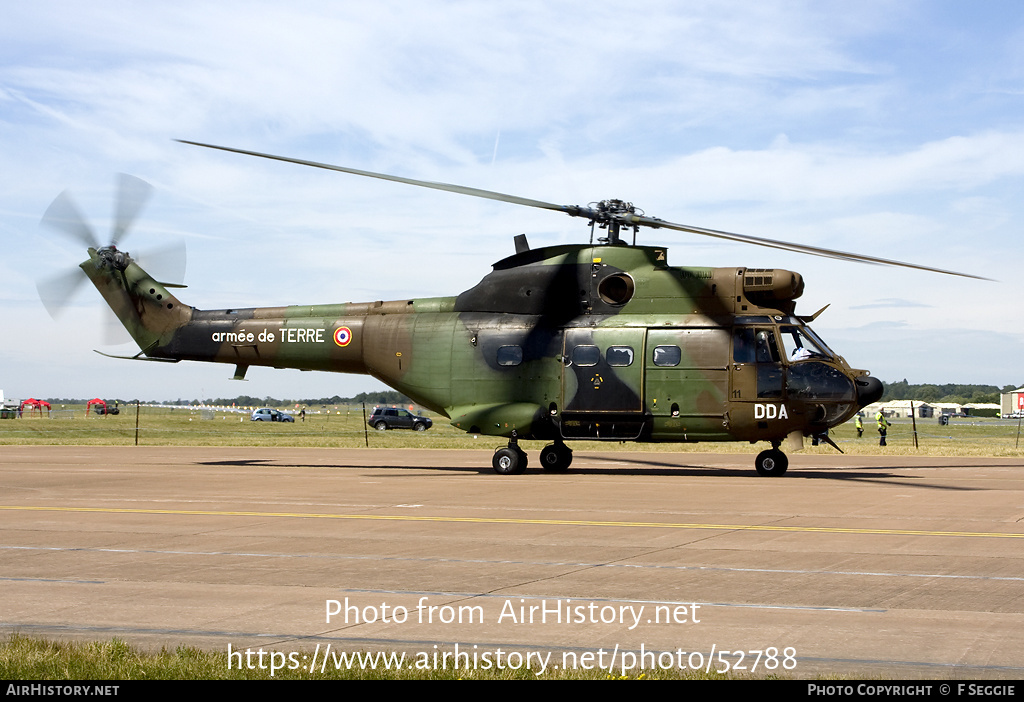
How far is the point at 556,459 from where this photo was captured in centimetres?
2425

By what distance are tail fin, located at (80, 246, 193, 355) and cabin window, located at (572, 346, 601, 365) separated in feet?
37.4

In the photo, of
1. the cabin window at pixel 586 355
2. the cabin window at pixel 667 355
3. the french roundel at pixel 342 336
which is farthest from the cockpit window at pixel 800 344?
the french roundel at pixel 342 336

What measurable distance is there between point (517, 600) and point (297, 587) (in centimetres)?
213

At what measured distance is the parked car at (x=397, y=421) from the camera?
68.3m

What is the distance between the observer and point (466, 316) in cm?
2398

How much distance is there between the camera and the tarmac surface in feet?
22.2

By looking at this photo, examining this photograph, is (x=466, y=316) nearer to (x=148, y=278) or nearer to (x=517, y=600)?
(x=148, y=278)

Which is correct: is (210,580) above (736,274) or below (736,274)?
below

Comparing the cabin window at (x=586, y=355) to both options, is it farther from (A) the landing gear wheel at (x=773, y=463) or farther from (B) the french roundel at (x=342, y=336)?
(B) the french roundel at (x=342, y=336)

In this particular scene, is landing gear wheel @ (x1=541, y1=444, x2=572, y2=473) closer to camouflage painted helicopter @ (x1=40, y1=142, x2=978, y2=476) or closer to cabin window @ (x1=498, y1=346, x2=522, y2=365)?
camouflage painted helicopter @ (x1=40, y1=142, x2=978, y2=476)

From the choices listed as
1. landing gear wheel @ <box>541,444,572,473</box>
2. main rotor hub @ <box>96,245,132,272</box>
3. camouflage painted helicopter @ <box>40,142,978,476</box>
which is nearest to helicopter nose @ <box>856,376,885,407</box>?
camouflage painted helicopter @ <box>40,142,978,476</box>

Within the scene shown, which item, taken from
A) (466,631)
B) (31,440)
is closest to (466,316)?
(466,631)

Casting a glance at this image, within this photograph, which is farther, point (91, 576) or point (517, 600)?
point (91, 576)

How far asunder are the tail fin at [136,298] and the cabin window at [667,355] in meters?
13.3
